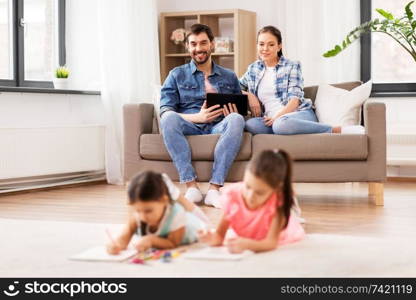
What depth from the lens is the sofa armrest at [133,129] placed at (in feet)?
13.8

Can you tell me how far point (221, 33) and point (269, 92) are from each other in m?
1.84

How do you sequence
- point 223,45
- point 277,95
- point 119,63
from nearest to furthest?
point 277,95
point 119,63
point 223,45

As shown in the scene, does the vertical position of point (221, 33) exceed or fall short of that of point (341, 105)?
it exceeds it

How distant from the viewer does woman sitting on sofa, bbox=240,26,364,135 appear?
3954mm

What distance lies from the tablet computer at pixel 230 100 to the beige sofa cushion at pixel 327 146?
0.29 metres

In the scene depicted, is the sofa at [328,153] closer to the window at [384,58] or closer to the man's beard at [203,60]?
the man's beard at [203,60]

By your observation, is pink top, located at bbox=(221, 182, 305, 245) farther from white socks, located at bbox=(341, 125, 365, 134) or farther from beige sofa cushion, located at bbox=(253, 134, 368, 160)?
white socks, located at bbox=(341, 125, 365, 134)

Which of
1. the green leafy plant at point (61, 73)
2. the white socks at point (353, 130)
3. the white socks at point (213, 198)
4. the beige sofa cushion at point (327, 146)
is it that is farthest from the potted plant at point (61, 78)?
the white socks at point (353, 130)

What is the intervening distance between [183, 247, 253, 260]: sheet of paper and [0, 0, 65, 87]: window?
125 inches

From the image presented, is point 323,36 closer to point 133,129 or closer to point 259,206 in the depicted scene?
point 133,129

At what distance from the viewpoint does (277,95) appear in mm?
4160

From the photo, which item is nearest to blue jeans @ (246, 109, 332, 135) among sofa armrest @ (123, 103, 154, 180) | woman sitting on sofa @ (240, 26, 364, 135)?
woman sitting on sofa @ (240, 26, 364, 135)

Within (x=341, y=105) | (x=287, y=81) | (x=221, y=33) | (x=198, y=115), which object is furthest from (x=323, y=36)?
(x=198, y=115)

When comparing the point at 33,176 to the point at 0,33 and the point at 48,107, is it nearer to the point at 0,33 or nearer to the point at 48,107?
the point at 48,107
